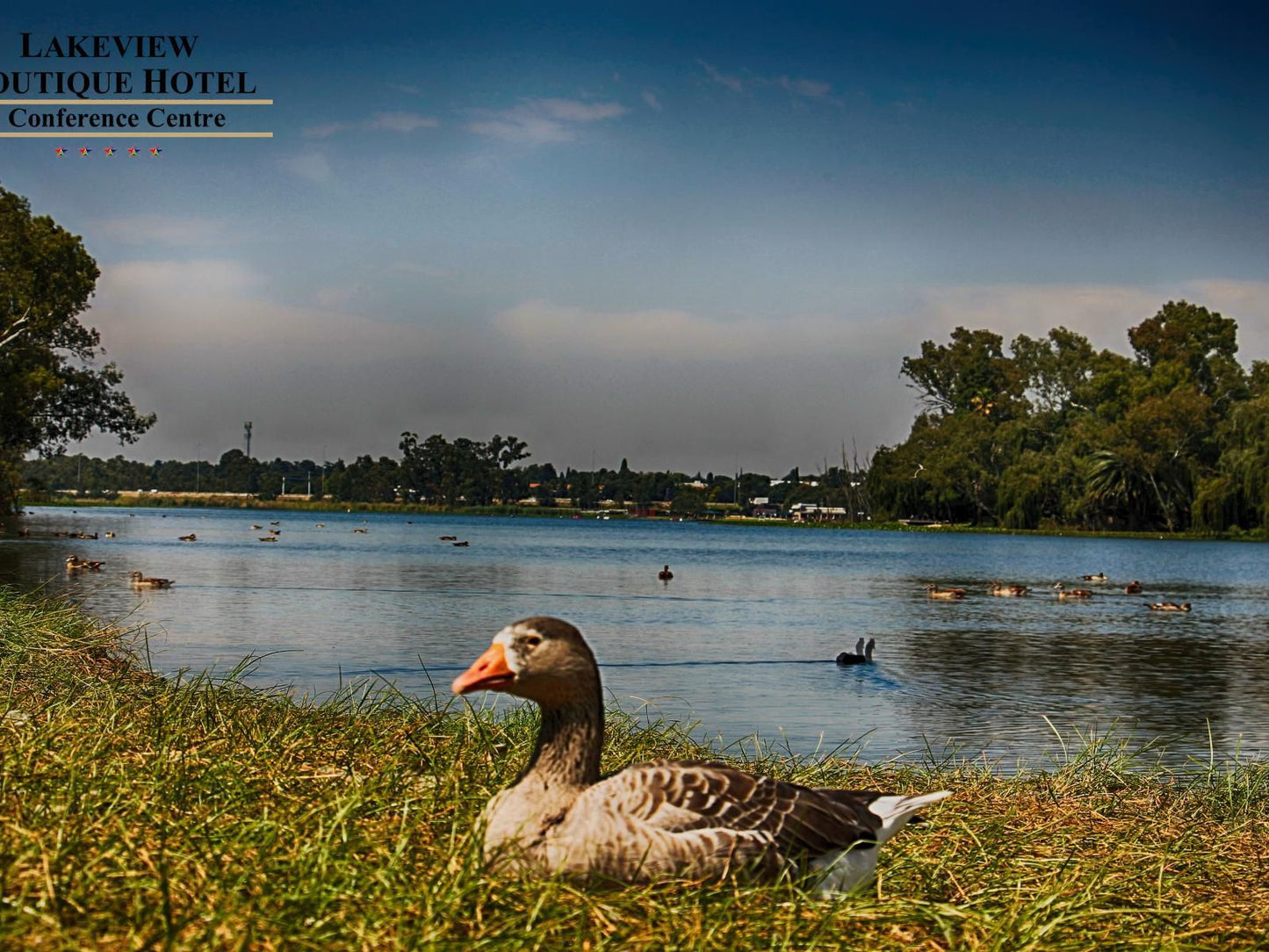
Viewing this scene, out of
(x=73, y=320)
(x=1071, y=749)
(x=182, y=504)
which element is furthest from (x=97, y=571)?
(x=182, y=504)

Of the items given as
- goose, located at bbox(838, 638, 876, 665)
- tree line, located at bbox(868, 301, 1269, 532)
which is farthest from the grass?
tree line, located at bbox(868, 301, 1269, 532)

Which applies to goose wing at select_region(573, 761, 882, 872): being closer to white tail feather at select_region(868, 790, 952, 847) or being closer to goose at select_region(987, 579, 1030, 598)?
white tail feather at select_region(868, 790, 952, 847)

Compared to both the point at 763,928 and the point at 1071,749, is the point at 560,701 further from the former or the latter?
the point at 1071,749

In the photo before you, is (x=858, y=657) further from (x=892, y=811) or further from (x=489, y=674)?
(x=489, y=674)

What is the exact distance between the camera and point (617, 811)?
3172 mm

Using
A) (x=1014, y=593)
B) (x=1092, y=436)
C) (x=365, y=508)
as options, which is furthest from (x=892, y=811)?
(x=365, y=508)

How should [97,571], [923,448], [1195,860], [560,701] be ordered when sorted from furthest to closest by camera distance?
1. [923,448]
2. [97,571]
3. [1195,860]
4. [560,701]

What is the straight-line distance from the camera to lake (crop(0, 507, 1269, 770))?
1172 cm

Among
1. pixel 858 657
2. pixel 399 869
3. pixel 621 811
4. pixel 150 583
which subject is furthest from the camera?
pixel 150 583

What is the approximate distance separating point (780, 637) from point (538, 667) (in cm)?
1741

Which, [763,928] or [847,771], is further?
[847,771]

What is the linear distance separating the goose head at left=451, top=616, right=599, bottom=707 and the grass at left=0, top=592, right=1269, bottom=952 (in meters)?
0.42

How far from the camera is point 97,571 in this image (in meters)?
29.5

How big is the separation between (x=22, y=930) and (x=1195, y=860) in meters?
4.23
